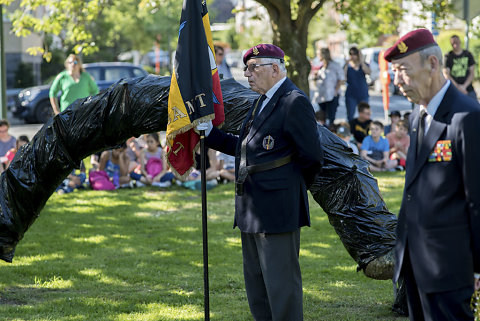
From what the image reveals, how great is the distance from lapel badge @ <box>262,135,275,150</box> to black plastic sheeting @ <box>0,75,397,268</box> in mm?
1141

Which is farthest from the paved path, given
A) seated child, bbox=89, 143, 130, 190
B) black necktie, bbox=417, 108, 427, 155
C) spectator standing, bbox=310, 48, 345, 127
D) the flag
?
black necktie, bbox=417, 108, 427, 155

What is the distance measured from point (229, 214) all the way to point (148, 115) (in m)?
3.93

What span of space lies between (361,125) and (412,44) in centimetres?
974

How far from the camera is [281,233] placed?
4.66 m

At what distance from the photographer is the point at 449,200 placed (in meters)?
3.53

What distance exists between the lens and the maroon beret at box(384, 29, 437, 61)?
3.62 m

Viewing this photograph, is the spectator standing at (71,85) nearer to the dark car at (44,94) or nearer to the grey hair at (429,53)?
the grey hair at (429,53)

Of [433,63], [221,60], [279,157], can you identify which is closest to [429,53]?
[433,63]

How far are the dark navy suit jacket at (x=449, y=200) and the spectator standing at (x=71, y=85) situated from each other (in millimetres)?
9279

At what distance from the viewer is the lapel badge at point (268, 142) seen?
184 inches

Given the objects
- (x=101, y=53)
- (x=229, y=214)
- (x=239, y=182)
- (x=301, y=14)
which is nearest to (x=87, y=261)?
(x=229, y=214)

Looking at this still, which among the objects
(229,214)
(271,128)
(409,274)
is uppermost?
(271,128)

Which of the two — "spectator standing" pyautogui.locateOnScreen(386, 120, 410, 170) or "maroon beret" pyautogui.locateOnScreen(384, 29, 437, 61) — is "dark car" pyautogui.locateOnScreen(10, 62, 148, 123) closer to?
"spectator standing" pyautogui.locateOnScreen(386, 120, 410, 170)

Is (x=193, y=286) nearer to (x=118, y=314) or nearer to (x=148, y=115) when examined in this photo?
(x=118, y=314)
